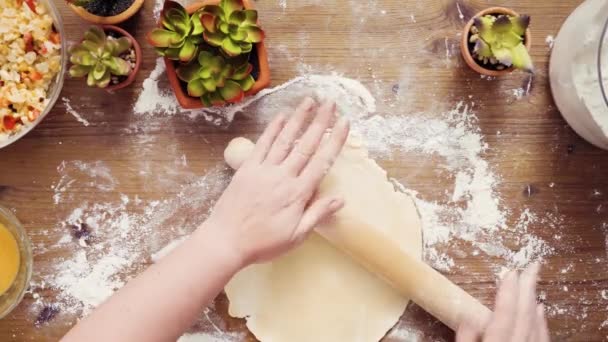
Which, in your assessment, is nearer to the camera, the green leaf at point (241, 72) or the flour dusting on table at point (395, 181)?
the green leaf at point (241, 72)

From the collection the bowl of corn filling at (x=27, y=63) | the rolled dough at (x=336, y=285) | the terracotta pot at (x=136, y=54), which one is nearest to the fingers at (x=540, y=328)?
the rolled dough at (x=336, y=285)

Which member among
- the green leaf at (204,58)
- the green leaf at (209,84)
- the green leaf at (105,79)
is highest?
the green leaf at (204,58)

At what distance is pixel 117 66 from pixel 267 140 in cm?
29

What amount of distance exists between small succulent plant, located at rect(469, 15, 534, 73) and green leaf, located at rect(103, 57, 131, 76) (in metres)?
0.62

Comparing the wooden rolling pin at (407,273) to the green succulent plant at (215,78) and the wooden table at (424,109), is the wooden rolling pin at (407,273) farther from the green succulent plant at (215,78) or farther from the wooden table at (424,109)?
the green succulent plant at (215,78)

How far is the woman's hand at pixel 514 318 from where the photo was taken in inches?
41.8

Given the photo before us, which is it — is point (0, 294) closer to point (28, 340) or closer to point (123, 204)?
point (28, 340)

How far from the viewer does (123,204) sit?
3.98 ft

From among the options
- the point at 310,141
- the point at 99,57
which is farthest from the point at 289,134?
the point at 99,57

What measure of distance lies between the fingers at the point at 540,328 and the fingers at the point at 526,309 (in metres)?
0.01

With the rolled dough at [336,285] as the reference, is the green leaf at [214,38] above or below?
above

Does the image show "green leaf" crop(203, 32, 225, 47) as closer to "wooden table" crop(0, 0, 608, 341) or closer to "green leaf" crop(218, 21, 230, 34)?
"green leaf" crop(218, 21, 230, 34)

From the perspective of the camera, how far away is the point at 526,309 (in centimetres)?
108

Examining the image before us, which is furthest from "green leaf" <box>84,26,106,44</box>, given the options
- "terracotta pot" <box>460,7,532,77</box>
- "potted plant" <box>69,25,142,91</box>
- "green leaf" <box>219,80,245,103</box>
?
"terracotta pot" <box>460,7,532,77</box>
